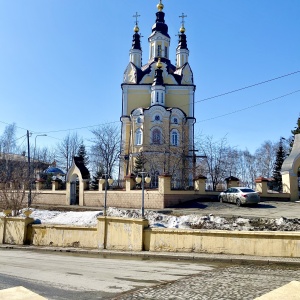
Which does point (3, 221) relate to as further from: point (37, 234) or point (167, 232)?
point (167, 232)

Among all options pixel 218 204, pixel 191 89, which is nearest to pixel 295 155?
pixel 218 204

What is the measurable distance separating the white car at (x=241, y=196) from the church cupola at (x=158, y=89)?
24710 millimetres

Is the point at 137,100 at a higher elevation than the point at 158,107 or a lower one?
higher

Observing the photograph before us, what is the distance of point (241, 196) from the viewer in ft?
75.6

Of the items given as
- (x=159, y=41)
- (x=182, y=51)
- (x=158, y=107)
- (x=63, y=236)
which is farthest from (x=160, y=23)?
(x=63, y=236)

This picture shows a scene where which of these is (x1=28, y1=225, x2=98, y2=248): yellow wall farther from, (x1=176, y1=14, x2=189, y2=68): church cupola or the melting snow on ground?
(x1=176, y1=14, x2=189, y2=68): church cupola

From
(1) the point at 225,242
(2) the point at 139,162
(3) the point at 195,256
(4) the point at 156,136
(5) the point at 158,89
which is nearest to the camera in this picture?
(3) the point at 195,256

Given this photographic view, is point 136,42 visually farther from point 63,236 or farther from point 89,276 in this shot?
point 89,276

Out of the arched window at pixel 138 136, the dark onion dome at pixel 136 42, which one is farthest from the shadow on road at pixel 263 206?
the dark onion dome at pixel 136 42

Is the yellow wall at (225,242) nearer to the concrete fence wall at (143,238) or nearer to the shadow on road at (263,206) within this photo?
the concrete fence wall at (143,238)

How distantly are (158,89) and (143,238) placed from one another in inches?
1420

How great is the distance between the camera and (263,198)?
25.5 m

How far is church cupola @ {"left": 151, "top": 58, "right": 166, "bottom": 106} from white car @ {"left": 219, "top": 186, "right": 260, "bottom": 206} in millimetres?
24710

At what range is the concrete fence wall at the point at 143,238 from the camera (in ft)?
35.2
